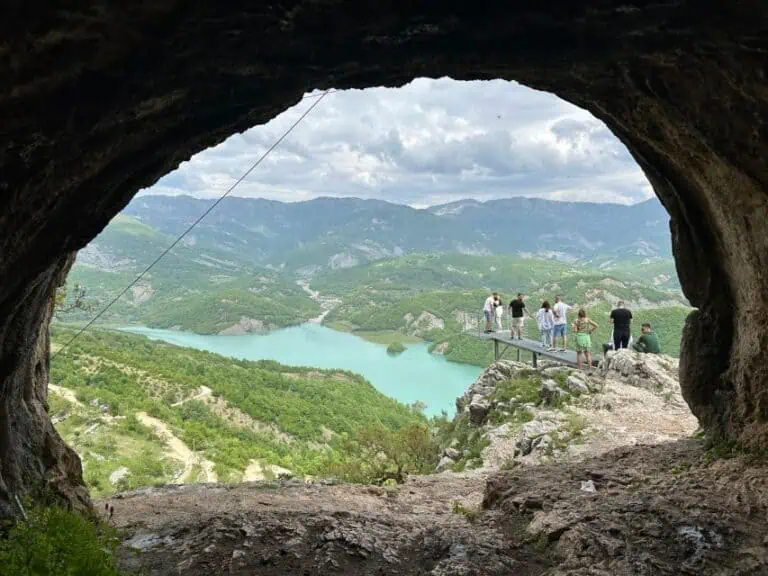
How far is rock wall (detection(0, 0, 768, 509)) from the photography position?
4.33 metres

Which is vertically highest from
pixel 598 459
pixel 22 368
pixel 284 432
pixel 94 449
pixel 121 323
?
pixel 22 368

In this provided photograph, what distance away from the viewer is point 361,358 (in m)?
136

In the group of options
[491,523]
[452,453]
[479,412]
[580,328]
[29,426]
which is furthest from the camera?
[479,412]

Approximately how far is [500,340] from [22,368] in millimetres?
18031

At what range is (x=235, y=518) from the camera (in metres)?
7.61

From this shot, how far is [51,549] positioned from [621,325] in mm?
16860

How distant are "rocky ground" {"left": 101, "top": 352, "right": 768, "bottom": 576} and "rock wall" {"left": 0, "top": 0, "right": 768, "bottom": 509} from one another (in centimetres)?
165

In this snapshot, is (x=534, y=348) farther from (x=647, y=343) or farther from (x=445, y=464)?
(x=445, y=464)

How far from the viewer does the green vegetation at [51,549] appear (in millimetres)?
4832

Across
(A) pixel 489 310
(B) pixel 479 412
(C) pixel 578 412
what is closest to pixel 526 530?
(C) pixel 578 412

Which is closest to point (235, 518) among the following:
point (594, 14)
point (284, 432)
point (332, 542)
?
point (332, 542)

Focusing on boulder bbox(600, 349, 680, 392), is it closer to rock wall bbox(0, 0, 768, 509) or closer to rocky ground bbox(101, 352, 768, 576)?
rocky ground bbox(101, 352, 768, 576)

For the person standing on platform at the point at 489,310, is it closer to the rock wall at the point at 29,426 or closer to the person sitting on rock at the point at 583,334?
the person sitting on rock at the point at 583,334

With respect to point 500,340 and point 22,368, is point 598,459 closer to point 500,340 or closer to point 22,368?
point 22,368
